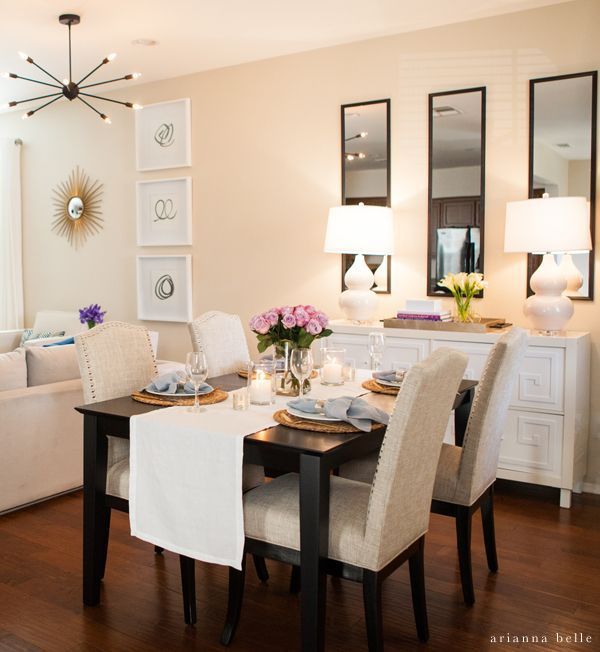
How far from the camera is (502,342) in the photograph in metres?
→ 2.49

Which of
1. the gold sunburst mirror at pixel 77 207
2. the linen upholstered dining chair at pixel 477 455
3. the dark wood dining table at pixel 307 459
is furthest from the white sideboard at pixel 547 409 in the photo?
the gold sunburst mirror at pixel 77 207

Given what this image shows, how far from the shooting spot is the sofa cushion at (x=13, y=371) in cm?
349

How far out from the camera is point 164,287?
18.2ft

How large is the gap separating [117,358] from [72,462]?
1.20 m

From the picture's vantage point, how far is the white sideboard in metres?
3.57

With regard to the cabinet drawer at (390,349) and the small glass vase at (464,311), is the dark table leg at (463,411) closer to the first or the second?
the cabinet drawer at (390,349)

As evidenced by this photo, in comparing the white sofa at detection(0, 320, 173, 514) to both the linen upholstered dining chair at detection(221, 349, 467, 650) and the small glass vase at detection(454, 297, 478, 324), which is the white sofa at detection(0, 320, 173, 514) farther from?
the small glass vase at detection(454, 297, 478, 324)

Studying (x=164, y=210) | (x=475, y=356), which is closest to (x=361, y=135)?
(x=475, y=356)

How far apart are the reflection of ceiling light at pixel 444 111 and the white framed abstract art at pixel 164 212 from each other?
1.99m

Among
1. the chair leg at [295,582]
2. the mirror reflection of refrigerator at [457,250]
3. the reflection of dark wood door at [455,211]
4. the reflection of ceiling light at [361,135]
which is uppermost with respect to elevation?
the reflection of ceiling light at [361,135]

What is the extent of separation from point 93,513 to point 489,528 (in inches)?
60.4

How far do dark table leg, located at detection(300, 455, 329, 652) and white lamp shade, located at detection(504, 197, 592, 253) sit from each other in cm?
213

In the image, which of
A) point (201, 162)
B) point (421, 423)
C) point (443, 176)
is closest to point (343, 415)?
point (421, 423)

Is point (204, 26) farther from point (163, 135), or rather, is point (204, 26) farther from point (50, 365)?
point (50, 365)
